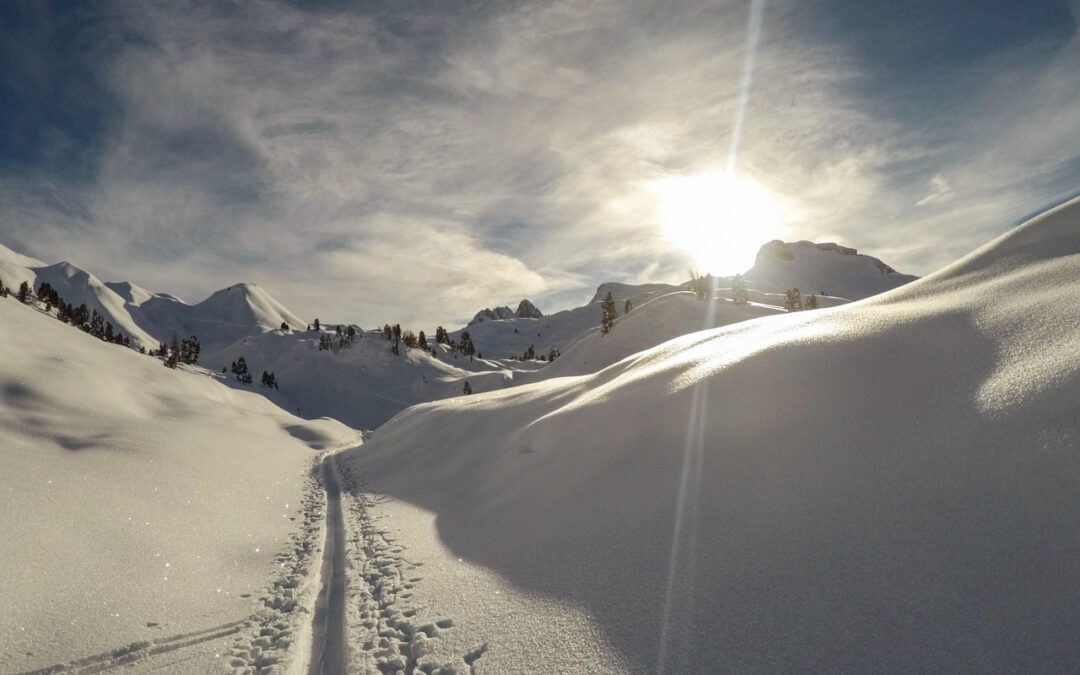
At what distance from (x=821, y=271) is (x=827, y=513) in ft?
508

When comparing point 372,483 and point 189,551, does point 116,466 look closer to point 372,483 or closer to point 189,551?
point 189,551

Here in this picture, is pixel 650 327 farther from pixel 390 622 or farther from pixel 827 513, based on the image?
pixel 390 622

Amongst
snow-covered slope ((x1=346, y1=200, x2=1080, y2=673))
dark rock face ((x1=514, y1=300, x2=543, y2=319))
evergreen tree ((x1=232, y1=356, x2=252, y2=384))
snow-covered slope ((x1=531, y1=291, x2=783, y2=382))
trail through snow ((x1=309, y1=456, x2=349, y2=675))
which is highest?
dark rock face ((x1=514, y1=300, x2=543, y2=319))

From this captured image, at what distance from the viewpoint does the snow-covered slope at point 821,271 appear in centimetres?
12388

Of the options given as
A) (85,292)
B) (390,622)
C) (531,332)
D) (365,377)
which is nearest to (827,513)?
(390,622)

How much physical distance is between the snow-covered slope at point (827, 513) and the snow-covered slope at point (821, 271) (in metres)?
115

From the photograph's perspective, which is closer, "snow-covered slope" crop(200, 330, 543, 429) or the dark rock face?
"snow-covered slope" crop(200, 330, 543, 429)

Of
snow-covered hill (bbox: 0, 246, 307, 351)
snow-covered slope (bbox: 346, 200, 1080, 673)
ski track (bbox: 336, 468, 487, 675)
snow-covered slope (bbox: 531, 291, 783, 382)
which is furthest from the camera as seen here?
snow-covered hill (bbox: 0, 246, 307, 351)

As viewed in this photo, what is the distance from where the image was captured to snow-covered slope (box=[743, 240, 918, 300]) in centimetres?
12388

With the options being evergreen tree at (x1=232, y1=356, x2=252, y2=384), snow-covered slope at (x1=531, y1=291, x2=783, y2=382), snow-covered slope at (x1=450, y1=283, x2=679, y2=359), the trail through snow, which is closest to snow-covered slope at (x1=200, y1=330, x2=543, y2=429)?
evergreen tree at (x1=232, y1=356, x2=252, y2=384)

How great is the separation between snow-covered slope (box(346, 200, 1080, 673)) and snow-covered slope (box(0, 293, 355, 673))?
272 cm

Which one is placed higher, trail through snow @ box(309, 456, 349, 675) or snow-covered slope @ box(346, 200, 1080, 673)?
snow-covered slope @ box(346, 200, 1080, 673)

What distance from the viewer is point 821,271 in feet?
446

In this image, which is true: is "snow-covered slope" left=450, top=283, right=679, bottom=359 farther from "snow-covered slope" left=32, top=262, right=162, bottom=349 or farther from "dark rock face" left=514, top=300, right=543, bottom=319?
"snow-covered slope" left=32, top=262, right=162, bottom=349
